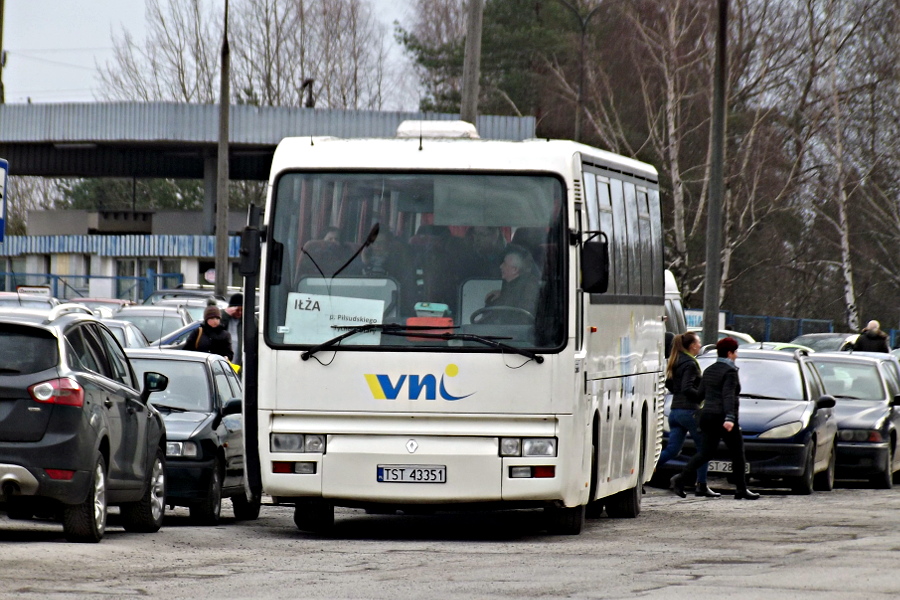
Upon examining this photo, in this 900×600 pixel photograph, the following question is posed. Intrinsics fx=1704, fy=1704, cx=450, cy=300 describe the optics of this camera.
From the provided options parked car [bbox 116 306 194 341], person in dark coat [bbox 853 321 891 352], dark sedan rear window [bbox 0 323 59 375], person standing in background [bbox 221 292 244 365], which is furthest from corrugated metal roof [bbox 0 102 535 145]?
dark sedan rear window [bbox 0 323 59 375]

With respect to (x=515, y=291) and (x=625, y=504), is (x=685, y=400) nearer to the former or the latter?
(x=625, y=504)

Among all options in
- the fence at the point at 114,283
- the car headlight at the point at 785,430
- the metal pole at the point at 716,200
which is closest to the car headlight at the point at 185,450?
the car headlight at the point at 785,430

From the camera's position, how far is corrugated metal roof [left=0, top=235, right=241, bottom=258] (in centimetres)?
5916

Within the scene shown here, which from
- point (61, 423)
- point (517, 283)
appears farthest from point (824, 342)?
point (61, 423)

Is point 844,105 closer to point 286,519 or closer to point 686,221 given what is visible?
point 686,221

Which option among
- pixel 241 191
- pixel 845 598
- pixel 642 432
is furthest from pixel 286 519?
pixel 241 191

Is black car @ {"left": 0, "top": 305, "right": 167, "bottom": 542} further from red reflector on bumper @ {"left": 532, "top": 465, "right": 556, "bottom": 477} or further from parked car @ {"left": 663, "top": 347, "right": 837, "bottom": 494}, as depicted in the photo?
parked car @ {"left": 663, "top": 347, "right": 837, "bottom": 494}

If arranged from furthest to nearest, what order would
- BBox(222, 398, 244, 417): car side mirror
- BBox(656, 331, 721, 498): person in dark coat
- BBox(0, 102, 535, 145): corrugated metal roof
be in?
1. BBox(0, 102, 535, 145): corrugated metal roof
2. BBox(656, 331, 721, 498): person in dark coat
3. BBox(222, 398, 244, 417): car side mirror

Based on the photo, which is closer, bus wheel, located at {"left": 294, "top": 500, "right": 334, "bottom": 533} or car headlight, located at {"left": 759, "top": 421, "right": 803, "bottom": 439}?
bus wheel, located at {"left": 294, "top": 500, "right": 334, "bottom": 533}

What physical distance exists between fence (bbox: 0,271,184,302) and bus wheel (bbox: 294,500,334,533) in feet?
142

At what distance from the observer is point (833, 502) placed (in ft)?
60.7

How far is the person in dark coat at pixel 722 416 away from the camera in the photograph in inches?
722

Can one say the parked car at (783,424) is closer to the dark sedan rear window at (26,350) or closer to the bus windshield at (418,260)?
the bus windshield at (418,260)

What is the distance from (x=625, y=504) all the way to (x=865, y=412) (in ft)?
25.4
